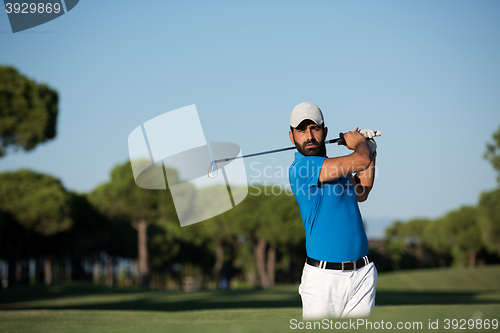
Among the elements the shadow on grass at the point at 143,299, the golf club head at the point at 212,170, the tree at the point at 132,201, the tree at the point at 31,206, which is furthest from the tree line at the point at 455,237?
the golf club head at the point at 212,170

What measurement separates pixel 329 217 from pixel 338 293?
0.53 metres

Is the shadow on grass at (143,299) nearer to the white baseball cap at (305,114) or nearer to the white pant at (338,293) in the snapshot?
the white pant at (338,293)

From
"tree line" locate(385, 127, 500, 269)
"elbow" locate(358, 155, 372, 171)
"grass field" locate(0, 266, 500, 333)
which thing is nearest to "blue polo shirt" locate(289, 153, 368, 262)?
"elbow" locate(358, 155, 372, 171)

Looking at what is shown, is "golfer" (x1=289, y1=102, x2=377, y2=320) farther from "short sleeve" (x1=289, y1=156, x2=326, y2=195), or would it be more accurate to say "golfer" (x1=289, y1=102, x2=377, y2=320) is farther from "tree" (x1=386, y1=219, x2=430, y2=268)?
"tree" (x1=386, y1=219, x2=430, y2=268)

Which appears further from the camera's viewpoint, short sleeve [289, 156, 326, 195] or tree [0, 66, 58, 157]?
tree [0, 66, 58, 157]

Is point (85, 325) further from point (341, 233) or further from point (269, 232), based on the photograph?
point (269, 232)

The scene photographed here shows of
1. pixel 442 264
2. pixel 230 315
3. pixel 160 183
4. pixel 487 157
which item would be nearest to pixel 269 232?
pixel 160 183

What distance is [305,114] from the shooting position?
3861 millimetres

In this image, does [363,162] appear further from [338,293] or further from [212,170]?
[212,170]

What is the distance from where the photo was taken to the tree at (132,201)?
46562 mm

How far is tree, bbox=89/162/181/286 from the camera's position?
46.6 metres

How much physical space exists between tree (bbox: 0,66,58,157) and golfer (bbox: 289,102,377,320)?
2134 centimetres

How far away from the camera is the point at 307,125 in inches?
154

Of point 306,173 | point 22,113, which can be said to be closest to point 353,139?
point 306,173
